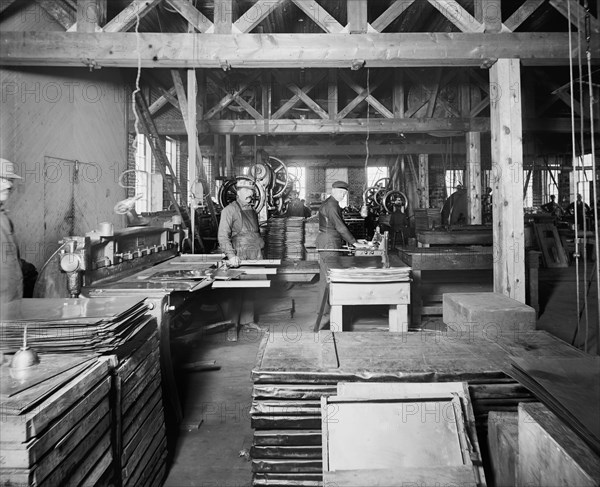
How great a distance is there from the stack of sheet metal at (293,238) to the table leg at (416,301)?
3.82 m

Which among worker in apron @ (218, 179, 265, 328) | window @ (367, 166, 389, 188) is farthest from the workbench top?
window @ (367, 166, 389, 188)

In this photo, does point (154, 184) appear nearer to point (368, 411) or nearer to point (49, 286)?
point (49, 286)

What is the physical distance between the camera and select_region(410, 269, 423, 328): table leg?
19.0 feet

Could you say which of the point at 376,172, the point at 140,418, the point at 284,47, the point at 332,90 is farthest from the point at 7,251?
the point at 376,172

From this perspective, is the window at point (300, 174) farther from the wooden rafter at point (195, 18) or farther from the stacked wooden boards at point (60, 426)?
the stacked wooden boards at point (60, 426)

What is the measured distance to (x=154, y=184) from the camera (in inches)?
272

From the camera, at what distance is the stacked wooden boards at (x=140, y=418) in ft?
7.28

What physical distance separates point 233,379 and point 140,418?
1966mm

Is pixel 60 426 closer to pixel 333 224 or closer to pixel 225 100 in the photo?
pixel 333 224

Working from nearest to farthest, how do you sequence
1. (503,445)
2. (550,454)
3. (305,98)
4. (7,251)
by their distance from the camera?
(550,454) < (503,445) < (7,251) < (305,98)

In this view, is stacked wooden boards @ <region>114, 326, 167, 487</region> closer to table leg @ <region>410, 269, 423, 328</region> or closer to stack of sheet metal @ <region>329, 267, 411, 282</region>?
stack of sheet metal @ <region>329, 267, 411, 282</region>

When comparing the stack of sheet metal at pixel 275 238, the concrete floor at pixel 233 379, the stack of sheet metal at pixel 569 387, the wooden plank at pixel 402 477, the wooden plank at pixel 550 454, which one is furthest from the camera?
the stack of sheet metal at pixel 275 238

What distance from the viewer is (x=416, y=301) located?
5992 mm

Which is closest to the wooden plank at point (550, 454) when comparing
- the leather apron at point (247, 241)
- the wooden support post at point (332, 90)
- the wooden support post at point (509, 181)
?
the wooden support post at point (509, 181)
